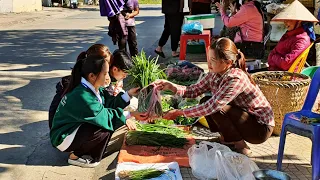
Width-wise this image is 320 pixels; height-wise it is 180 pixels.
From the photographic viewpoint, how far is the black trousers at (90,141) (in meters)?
3.75

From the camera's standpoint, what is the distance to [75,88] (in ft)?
12.2

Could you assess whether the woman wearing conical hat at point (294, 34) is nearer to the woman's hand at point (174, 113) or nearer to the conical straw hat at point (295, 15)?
the conical straw hat at point (295, 15)

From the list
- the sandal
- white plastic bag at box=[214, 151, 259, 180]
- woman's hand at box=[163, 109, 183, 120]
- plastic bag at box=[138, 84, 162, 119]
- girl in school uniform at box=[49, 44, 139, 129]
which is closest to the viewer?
white plastic bag at box=[214, 151, 259, 180]

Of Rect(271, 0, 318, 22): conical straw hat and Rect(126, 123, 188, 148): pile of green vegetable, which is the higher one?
Rect(271, 0, 318, 22): conical straw hat

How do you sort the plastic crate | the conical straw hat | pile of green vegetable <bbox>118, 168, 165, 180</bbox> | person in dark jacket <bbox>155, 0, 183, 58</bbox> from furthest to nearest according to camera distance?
the plastic crate → person in dark jacket <bbox>155, 0, 183, 58</bbox> → the conical straw hat → pile of green vegetable <bbox>118, 168, 165, 180</bbox>

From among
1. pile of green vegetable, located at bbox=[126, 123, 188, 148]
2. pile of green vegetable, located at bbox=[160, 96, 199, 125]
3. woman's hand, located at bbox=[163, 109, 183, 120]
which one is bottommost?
pile of green vegetable, located at bbox=[126, 123, 188, 148]

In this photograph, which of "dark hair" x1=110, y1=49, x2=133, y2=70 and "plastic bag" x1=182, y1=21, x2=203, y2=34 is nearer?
"dark hair" x1=110, y1=49, x2=133, y2=70

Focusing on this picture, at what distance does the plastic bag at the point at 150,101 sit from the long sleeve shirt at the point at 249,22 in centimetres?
280

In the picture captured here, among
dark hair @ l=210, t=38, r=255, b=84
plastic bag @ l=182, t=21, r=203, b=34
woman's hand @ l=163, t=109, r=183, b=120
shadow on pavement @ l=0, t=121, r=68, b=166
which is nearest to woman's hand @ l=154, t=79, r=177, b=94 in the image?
woman's hand @ l=163, t=109, r=183, b=120

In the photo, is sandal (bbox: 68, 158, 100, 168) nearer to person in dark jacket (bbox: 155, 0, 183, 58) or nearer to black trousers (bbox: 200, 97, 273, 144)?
black trousers (bbox: 200, 97, 273, 144)

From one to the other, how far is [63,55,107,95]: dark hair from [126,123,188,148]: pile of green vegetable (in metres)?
0.81

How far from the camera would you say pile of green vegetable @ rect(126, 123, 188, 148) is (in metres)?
4.14

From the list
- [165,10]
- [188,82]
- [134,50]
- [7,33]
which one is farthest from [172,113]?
[7,33]

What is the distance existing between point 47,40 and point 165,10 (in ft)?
15.8
